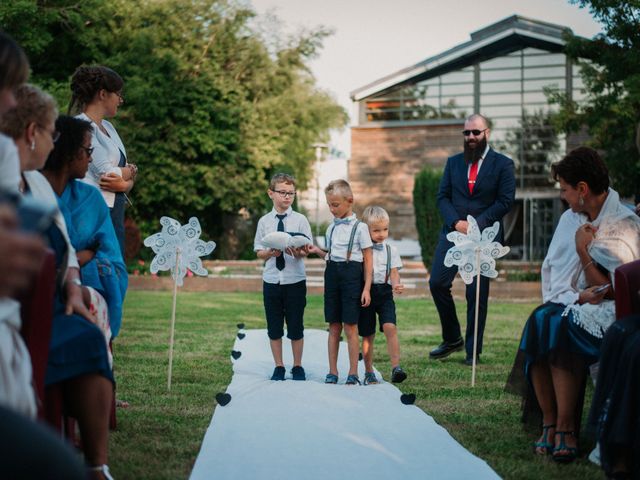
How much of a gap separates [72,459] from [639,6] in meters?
16.8

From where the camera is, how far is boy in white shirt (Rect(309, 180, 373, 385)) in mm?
6750

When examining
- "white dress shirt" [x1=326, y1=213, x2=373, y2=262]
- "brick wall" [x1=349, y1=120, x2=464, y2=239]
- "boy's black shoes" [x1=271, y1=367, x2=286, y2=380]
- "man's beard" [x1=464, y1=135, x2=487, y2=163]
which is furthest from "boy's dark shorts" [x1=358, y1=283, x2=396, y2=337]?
"brick wall" [x1=349, y1=120, x2=464, y2=239]

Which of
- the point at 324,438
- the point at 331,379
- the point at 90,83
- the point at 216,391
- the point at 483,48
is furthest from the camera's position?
the point at 483,48

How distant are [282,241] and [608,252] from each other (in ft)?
10.4

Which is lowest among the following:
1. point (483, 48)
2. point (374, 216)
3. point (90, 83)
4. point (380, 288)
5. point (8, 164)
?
point (380, 288)

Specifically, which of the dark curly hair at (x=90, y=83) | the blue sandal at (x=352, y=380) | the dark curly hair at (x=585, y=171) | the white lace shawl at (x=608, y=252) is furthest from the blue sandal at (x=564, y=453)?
the dark curly hair at (x=90, y=83)

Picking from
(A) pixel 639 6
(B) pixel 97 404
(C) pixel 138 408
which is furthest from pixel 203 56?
(B) pixel 97 404

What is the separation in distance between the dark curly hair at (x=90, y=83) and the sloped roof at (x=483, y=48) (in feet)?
76.2

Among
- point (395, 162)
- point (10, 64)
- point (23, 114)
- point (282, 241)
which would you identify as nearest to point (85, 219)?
point (23, 114)

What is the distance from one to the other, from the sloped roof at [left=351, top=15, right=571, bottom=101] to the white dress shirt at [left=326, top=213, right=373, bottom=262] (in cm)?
2163

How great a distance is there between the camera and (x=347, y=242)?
684 centimetres

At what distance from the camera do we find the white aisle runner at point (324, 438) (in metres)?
3.89

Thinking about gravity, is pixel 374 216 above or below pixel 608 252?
above

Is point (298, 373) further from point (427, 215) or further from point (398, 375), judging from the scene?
point (427, 215)
